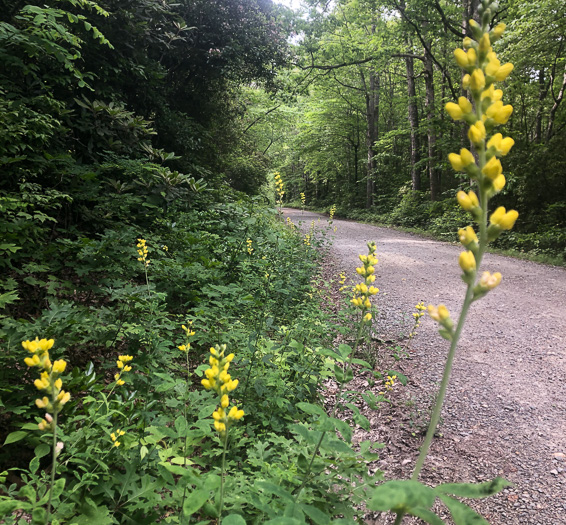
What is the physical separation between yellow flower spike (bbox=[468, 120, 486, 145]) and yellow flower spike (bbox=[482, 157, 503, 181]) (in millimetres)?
70

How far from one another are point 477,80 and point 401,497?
3.19 ft

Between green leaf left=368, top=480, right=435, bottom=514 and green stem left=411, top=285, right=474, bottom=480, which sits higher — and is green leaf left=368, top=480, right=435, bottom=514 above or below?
below

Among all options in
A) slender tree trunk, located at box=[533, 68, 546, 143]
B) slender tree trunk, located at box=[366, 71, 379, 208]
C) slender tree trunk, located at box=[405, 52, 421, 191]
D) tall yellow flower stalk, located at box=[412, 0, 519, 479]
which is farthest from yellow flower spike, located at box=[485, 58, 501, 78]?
slender tree trunk, located at box=[366, 71, 379, 208]

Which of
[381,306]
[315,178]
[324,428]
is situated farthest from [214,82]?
[315,178]

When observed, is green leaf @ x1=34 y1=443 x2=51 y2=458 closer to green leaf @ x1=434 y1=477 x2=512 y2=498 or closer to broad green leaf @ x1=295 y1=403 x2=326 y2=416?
broad green leaf @ x1=295 y1=403 x2=326 y2=416

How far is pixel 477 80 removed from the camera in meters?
0.85

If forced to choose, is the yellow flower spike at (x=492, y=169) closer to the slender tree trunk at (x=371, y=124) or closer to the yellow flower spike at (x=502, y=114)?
the yellow flower spike at (x=502, y=114)

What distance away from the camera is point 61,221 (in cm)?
402

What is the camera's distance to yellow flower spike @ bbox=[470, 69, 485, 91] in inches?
33.4

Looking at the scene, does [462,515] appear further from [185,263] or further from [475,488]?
[185,263]

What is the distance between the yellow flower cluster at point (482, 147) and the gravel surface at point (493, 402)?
5.84ft

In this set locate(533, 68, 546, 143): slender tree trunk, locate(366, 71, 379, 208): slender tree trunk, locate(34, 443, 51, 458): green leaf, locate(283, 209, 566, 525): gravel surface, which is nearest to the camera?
locate(34, 443, 51, 458): green leaf

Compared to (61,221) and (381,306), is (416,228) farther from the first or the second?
(61,221)

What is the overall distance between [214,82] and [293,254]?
20.6ft
